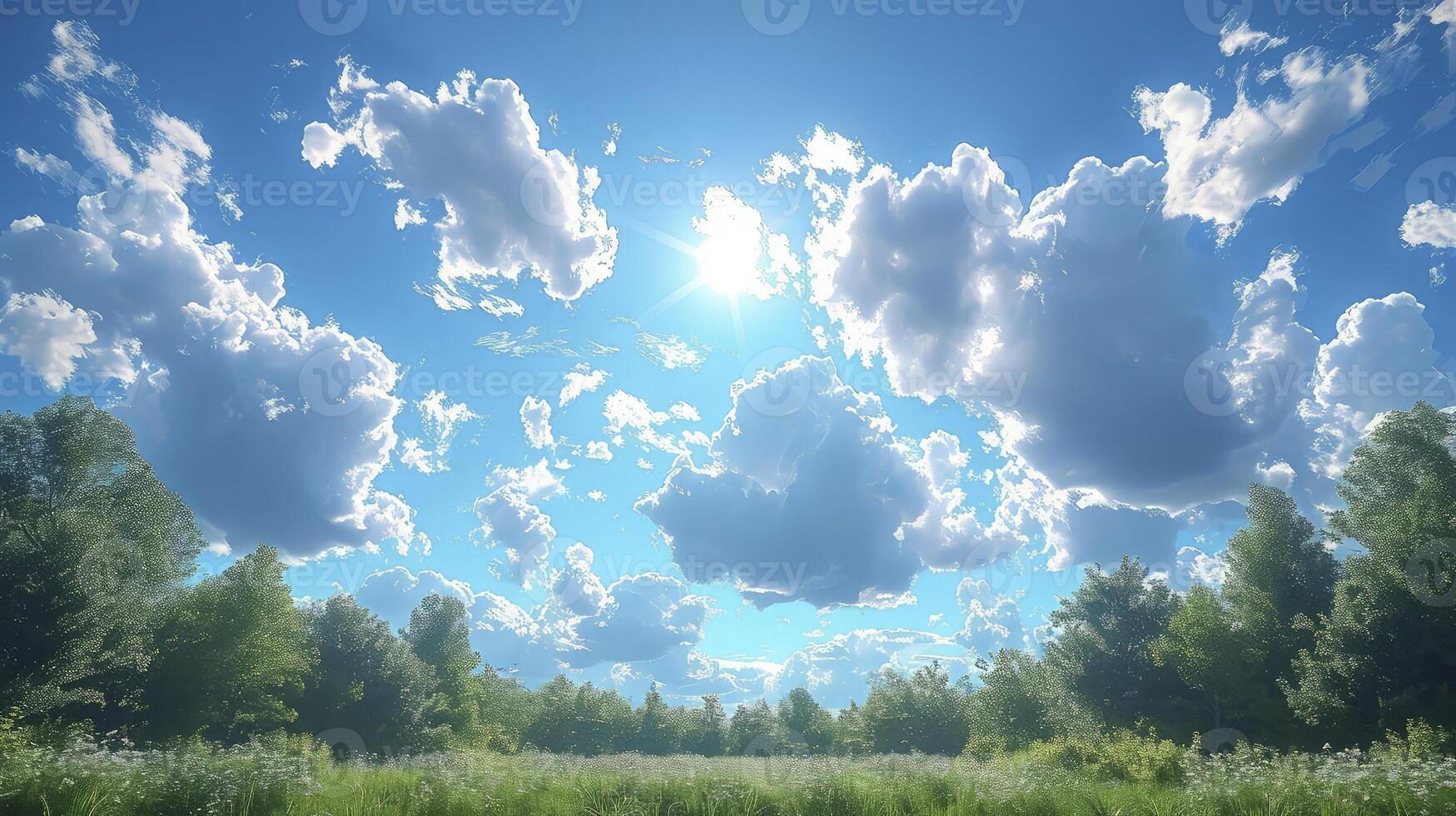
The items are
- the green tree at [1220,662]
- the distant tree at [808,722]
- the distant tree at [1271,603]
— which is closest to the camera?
the distant tree at [1271,603]

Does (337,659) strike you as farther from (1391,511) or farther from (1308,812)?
(1391,511)

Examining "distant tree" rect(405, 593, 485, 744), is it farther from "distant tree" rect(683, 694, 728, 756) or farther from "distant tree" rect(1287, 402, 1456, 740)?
"distant tree" rect(1287, 402, 1456, 740)

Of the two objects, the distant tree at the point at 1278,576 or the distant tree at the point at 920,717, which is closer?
the distant tree at the point at 1278,576

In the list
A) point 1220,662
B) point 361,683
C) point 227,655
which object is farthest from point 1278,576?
point 361,683

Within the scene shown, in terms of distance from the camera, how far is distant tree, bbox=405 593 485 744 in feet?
180

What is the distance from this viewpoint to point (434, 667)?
188ft

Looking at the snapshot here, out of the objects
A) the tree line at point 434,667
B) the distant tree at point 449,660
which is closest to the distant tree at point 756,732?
the tree line at point 434,667

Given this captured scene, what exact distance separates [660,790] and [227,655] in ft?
118

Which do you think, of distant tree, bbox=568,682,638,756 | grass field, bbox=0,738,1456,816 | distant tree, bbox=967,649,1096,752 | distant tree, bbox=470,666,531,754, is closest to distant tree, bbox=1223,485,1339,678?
distant tree, bbox=967,649,1096,752

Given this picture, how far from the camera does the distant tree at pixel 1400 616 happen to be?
23.5 meters

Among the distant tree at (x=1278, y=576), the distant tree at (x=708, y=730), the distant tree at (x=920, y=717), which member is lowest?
the distant tree at (x=708, y=730)

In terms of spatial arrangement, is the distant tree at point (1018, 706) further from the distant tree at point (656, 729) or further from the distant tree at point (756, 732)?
the distant tree at point (656, 729)

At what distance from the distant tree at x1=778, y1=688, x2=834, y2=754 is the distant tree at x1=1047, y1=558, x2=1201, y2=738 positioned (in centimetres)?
4887

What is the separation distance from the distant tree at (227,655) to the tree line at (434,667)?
10cm
